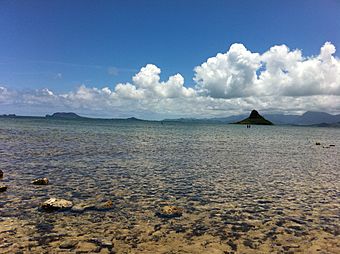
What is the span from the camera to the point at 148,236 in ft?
43.4

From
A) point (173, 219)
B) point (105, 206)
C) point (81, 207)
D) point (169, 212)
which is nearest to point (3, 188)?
point (81, 207)

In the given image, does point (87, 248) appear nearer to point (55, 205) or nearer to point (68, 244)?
point (68, 244)

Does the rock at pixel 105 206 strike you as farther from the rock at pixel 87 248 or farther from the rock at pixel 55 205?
the rock at pixel 87 248

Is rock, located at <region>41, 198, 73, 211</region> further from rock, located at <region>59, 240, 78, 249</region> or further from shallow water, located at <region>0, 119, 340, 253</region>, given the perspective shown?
rock, located at <region>59, 240, 78, 249</region>

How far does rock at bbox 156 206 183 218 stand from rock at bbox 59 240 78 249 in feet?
17.1

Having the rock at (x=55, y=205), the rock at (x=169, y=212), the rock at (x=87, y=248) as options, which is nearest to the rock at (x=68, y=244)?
the rock at (x=87, y=248)

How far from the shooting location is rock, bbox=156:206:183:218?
16.1m

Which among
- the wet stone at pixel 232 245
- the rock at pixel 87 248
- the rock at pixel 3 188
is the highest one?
the rock at pixel 3 188

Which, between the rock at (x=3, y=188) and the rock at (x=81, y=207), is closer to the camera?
the rock at (x=81, y=207)

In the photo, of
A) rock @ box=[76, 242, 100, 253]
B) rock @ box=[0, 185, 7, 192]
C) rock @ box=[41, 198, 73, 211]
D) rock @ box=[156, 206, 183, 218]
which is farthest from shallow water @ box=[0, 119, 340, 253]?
rock @ box=[41, 198, 73, 211]

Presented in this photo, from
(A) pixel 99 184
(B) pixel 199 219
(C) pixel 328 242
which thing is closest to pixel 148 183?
(A) pixel 99 184

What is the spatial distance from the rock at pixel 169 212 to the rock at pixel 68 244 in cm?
521

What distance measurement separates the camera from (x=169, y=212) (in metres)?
16.3

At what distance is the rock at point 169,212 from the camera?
52.7ft
